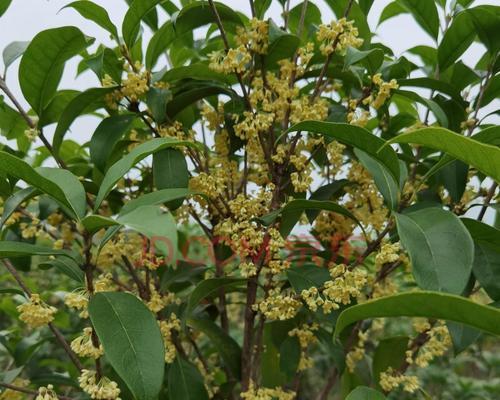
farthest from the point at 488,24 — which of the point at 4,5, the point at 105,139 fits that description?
the point at 4,5

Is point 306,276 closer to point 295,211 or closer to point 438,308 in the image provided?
point 295,211

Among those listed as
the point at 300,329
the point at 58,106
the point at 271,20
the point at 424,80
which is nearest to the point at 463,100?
the point at 424,80

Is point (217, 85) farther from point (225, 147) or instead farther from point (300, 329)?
point (300, 329)

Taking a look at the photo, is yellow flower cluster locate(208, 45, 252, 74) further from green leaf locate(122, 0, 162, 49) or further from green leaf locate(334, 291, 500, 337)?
green leaf locate(334, 291, 500, 337)

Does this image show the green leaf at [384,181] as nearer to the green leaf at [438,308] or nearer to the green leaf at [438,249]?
the green leaf at [438,249]

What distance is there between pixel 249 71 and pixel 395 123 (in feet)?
1.51

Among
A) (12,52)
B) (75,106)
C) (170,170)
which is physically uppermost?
(12,52)

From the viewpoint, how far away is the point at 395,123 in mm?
1450

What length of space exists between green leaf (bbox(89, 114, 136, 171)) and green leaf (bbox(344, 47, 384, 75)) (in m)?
0.41

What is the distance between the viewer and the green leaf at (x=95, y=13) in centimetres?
111

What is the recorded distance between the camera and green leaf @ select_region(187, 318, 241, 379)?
1304 millimetres

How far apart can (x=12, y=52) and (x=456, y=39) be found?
0.83 metres

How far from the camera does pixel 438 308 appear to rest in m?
0.66

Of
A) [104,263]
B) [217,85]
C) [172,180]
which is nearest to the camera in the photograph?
[172,180]
